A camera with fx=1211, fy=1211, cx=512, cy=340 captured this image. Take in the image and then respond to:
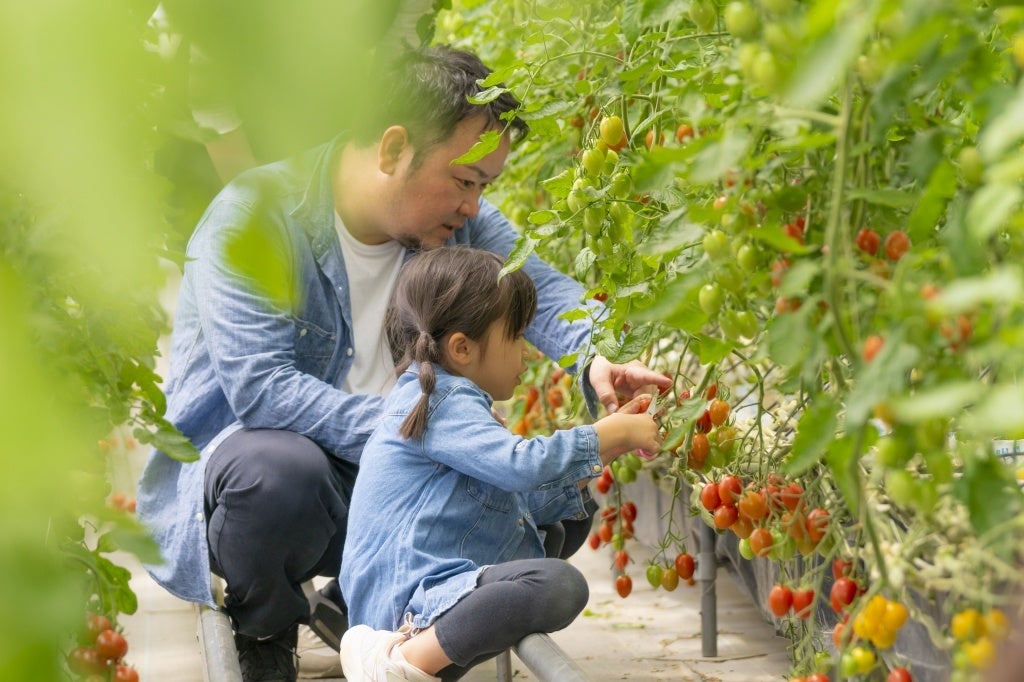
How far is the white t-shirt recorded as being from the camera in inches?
85.8

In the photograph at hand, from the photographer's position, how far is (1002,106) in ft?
2.34

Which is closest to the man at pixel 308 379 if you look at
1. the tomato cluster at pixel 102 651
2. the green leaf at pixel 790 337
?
the tomato cluster at pixel 102 651

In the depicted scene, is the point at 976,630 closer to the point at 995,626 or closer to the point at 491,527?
the point at 995,626

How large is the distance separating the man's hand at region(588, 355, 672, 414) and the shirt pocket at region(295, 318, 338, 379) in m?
0.48

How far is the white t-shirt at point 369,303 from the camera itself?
218 centimetres

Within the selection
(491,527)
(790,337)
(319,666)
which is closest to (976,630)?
(790,337)

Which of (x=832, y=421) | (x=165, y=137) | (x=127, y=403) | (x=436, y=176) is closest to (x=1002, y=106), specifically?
(x=832, y=421)

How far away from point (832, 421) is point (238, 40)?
60cm

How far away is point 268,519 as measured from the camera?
187cm

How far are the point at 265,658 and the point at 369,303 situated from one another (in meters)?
0.64

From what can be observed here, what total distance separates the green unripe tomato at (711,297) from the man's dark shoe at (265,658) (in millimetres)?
1286

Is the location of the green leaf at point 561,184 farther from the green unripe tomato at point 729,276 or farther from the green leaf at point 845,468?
the green leaf at point 845,468

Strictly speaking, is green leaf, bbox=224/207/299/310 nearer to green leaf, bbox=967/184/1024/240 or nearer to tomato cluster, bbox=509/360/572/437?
green leaf, bbox=967/184/1024/240

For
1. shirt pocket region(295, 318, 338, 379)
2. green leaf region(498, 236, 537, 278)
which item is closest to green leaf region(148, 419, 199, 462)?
green leaf region(498, 236, 537, 278)
